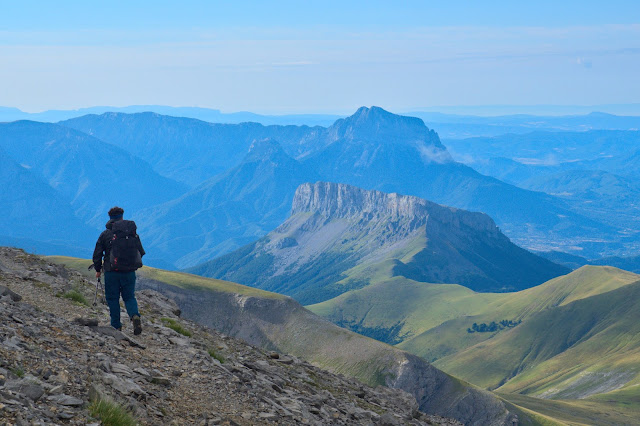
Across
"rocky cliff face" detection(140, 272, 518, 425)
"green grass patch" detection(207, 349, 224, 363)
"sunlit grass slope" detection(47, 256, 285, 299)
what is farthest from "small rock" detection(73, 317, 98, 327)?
"sunlit grass slope" detection(47, 256, 285, 299)

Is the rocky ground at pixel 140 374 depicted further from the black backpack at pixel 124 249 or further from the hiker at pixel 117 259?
the black backpack at pixel 124 249

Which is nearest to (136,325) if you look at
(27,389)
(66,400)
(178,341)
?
(178,341)

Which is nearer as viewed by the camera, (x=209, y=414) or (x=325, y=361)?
(x=209, y=414)

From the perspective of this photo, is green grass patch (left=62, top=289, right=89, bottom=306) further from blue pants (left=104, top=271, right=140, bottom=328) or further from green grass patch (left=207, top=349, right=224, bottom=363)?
green grass patch (left=207, top=349, right=224, bottom=363)

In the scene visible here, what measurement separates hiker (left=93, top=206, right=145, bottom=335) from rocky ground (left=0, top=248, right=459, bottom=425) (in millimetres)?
1129

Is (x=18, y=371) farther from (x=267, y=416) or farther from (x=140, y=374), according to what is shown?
(x=267, y=416)

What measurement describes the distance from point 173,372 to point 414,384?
107m

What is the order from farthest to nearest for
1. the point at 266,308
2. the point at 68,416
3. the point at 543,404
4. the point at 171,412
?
the point at 543,404, the point at 266,308, the point at 171,412, the point at 68,416

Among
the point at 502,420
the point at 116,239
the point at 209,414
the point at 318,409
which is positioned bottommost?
the point at 502,420

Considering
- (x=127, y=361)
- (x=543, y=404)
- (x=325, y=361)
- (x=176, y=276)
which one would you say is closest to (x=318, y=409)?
(x=127, y=361)

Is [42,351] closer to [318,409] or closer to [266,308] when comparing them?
[318,409]

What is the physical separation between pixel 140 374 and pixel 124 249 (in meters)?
5.75

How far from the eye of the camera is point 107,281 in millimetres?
25094

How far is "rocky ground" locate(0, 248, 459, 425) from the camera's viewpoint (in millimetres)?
16547
